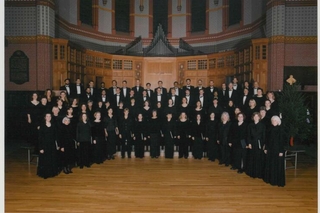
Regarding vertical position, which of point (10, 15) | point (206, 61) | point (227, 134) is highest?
Result: point (10, 15)

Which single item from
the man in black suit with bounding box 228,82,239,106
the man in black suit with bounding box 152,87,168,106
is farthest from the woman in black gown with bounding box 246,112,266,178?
the man in black suit with bounding box 152,87,168,106

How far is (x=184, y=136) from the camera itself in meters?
9.62

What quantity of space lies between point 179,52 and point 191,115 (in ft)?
21.9

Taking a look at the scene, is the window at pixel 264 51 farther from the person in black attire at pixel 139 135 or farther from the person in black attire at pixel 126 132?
the person in black attire at pixel 126 132

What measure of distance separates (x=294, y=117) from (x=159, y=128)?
3725 mm

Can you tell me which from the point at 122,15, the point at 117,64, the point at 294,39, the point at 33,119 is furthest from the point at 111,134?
the point at 122,15

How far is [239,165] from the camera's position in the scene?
7949 mm

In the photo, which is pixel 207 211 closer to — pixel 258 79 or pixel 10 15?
pixel 258 79

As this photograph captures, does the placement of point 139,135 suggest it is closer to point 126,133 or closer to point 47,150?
point 126,133

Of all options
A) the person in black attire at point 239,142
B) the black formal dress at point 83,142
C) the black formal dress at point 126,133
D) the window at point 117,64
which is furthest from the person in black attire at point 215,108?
the window at point 117,64

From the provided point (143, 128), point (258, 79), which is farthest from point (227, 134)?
point (258, 79)

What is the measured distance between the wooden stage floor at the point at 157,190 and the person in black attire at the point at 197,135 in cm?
97

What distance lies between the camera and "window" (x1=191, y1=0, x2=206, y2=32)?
1641cm

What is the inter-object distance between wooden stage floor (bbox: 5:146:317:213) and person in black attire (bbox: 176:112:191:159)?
1055mm
